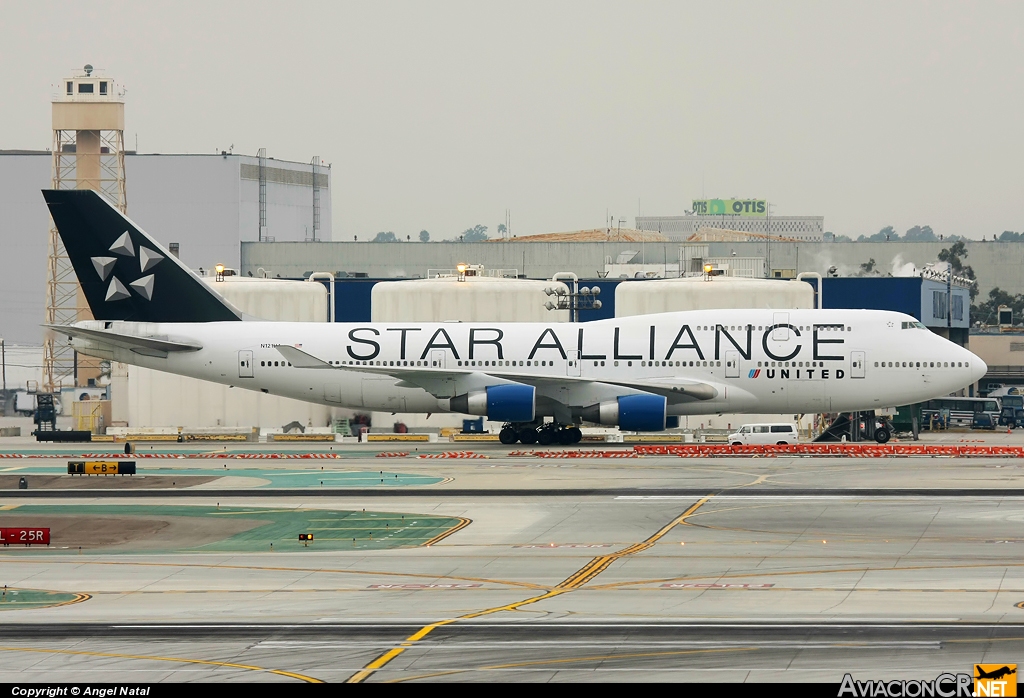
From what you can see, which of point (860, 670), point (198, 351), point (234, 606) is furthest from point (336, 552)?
point (198, 351)

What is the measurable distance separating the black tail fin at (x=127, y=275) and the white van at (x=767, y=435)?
25.8 m

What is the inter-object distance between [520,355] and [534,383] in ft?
5.75

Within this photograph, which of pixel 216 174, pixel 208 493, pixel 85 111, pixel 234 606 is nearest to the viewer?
pixel 234 606

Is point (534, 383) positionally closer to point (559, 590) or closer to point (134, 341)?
point (134, 341)

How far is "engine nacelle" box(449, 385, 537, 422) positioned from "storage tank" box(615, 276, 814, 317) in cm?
1717

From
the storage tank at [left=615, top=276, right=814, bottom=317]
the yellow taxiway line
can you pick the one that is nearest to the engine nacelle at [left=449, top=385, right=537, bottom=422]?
the storage tank at [left=615, top=276, right=814, bottom=317]

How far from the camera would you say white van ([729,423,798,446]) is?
64.2 m

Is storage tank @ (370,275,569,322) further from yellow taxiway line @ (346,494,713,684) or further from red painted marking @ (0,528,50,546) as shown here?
red painted marking @ (0,528,50,546)

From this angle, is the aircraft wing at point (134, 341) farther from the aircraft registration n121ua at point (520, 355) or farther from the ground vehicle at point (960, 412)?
the ground vehicle at point (960, 412)

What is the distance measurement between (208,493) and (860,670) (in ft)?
100

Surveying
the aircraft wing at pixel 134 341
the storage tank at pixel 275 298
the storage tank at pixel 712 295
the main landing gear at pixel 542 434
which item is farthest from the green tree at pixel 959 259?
the aircraft wing at pixel 134 341

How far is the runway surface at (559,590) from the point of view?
20.2 metres

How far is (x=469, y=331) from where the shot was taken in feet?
207

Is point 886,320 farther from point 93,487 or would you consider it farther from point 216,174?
point 216,174
